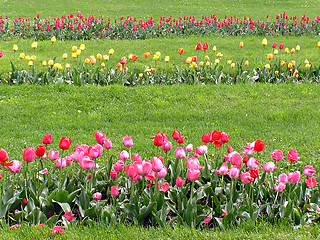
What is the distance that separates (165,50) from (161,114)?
578 centimetres

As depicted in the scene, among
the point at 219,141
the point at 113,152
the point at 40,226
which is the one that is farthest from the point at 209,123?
the point at 40,226

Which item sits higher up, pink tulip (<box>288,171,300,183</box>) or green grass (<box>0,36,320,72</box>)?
green grass (<box>0,36,320,72</box>)

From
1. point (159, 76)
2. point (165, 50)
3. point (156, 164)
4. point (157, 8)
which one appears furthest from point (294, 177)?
point (157, 8)

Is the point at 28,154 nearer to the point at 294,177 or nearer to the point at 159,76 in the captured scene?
the point at 294,177

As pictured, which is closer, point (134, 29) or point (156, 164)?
point (156, 164)

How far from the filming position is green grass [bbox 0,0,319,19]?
2138 centimetres

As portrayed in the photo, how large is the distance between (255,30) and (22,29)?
9.11 metres

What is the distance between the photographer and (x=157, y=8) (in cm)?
2361

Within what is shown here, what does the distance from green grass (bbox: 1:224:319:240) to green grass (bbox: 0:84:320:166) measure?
6.80 ft

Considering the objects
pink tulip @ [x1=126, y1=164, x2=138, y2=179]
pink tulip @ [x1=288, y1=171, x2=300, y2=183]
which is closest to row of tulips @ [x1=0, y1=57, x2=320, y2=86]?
pink tulip @ [x1=288, y1=171, x2=300, y2=183]

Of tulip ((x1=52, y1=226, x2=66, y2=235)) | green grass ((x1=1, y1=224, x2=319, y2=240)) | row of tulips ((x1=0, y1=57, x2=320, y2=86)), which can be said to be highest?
row of tulips ((x1=0, y1=57, x2=320, y2=86))

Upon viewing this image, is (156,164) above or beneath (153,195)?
above

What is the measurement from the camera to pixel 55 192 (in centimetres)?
388

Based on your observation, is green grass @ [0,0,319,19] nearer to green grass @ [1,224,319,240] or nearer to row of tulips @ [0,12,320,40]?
row of tulips @ [0,12,320,40]
